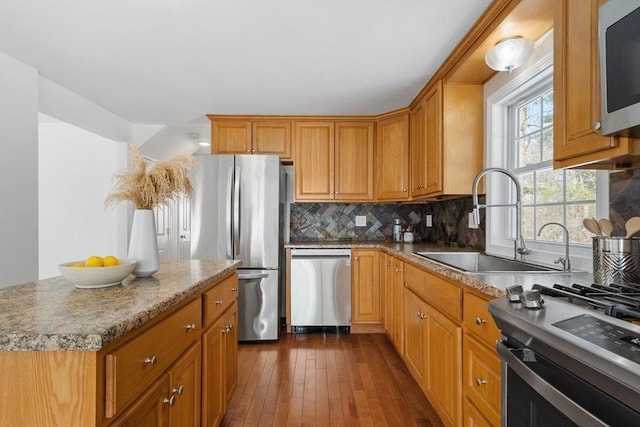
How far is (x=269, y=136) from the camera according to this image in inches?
141

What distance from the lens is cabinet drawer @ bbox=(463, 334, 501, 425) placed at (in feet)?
4.00

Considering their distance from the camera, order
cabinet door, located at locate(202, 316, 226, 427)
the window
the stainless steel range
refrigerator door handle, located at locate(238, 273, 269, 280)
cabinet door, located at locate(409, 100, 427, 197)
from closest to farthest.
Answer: the stainless steel range < cabinet door, located at locate(202, 316, 226, 427) < the window < cabinet door, located at locate(409, 100, 427, 197) < refrigerator door handle, located at locate(238, 273, 269, 280)

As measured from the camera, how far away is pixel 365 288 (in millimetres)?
3326

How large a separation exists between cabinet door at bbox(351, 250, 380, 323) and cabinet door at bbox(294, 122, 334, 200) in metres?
0.77

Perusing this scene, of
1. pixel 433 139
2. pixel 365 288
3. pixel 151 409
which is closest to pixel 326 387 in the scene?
pixel 365 288

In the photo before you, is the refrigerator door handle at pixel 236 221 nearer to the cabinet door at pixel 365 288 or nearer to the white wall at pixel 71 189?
the cabinet door at pixel 365 288

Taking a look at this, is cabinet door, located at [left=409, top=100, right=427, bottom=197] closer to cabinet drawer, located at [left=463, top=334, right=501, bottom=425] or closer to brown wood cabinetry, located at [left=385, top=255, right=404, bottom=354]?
brown wood cabinetry, located at [left=385, top=255, right=404, bottom=354]

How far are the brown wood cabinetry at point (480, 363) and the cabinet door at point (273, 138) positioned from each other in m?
2.59

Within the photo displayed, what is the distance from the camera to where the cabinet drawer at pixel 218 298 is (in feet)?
4.93

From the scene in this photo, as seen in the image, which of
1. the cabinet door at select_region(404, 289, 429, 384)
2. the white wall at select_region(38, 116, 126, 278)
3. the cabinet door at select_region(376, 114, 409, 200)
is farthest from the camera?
the white wall at select_region(38, 116, 126, 278)

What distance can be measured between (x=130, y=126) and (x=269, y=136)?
5.94ft

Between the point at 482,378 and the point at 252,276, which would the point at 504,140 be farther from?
the point at 252,276

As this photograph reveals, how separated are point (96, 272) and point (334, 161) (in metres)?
2.74

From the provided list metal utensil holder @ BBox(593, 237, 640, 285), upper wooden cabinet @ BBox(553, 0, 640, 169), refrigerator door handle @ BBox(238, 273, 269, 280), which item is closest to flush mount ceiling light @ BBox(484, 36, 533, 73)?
upper wooden cabinet @ BBox(553, 0, 640, 169)
